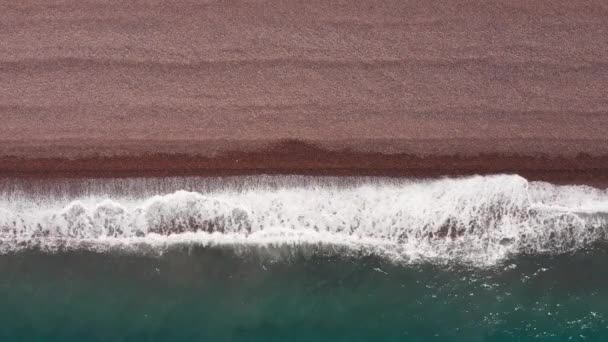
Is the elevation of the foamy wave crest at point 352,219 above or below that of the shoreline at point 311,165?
below

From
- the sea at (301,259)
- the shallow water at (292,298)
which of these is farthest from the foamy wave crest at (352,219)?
the shallow water at (292,298)

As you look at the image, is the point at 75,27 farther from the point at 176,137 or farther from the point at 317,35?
the point at 317,35

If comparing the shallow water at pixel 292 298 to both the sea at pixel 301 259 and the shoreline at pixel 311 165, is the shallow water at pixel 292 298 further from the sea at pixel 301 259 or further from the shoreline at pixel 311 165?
the shoreline at pixel 311 165

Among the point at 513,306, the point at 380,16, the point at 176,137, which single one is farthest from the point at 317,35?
the point at 513,306

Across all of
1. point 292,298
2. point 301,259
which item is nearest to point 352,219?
point 301,259

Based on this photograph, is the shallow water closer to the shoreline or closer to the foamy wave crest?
the foamy wave crest

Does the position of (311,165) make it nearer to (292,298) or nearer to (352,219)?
(352,219)
